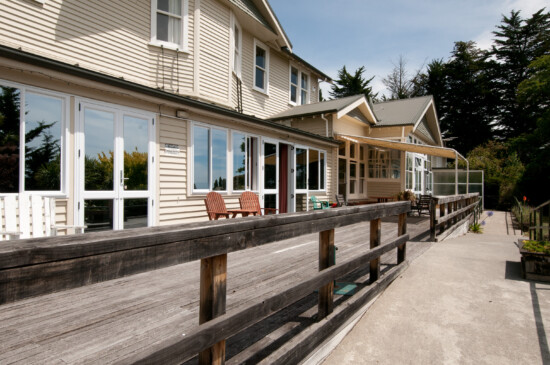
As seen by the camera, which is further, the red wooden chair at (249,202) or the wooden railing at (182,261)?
the red wooden chair at (249,202)

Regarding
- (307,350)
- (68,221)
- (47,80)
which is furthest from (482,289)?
(47,80)

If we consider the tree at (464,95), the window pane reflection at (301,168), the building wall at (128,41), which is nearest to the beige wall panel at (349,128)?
the window pane reflection at (301,168)

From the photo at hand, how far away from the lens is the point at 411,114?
1537 cm

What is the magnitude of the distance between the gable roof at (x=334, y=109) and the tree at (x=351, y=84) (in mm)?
18318

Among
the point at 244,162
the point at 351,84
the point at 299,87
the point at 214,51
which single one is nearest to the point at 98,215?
the point at 244,162

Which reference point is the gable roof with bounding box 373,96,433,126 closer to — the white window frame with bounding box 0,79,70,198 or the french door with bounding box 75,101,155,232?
the french door with bounding box 75,101,155,232

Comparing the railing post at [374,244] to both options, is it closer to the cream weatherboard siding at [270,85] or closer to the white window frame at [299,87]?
the cream weatherboard siding at [270,85]

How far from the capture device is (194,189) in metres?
6.93

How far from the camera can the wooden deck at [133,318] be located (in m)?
2.06

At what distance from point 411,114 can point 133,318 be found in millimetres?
15691

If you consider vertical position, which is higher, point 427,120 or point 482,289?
point 427,120

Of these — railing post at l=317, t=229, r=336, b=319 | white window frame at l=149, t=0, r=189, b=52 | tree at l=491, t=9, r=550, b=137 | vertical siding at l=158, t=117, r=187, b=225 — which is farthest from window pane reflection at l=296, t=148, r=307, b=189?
tree at l=491, t=9, r=550, b=137

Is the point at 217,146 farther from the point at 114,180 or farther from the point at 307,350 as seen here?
the point at 307,350

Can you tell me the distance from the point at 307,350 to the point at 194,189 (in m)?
5.31
